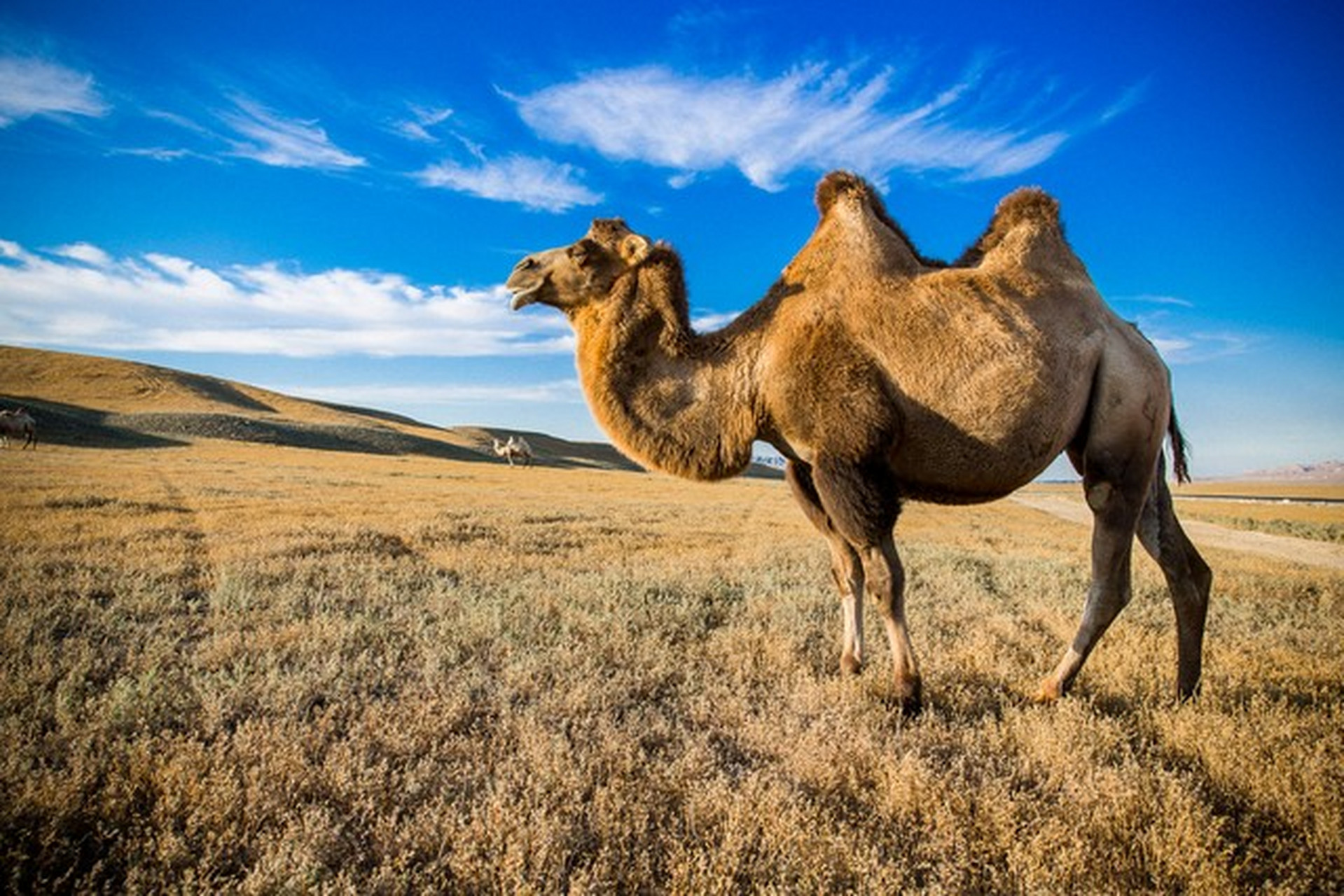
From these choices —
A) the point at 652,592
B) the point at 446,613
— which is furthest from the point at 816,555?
the point at 446,613

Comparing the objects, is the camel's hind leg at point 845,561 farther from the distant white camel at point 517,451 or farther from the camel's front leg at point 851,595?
the distant white camel at point 517,451

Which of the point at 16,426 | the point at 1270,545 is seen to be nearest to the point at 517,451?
the point at 16,426

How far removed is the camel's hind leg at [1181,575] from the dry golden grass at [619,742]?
335mm

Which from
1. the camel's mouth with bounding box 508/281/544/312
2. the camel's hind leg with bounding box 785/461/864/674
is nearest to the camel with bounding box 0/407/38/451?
the camel's mouth with bounding box 508/281/544/312

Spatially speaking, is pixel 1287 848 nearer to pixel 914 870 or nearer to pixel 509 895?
pixel 914 870

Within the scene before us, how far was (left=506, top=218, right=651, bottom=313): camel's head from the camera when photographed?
5418mm

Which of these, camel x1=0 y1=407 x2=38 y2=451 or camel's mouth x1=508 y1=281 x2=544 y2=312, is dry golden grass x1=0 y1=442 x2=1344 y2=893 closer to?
camel's mouth x1=508 y1=281 x2=544 y2=312

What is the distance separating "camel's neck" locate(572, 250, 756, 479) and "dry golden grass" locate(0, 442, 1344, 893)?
1.79 meters

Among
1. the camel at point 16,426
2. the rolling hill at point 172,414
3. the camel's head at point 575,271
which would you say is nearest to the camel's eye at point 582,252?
the camel's head at point 575,271

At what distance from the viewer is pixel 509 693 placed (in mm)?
4883

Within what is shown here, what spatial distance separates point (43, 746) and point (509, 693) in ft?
8.44

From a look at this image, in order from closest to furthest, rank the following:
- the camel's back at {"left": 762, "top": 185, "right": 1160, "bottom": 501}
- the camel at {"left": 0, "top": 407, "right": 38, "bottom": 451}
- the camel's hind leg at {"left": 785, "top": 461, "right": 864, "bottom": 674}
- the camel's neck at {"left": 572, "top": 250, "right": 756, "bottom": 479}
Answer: the camel's back at {"left": 762, "top": 185, "right": 1160, "bottom": 501} → the camel's neck at {"left": 572, "top": 250, "right": 756, "bottom": 479} → the camel's hind leg at {"left": 785, "top": 461, "right": 864, "bottom": 674} → the camel at {"left": 0, "top": 407, "right": 38, "bottom": 451}

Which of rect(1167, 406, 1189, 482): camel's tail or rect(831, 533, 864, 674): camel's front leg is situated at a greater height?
rect(1167, 406, 1189, 482): camel's tail

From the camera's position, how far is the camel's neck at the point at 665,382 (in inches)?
200
